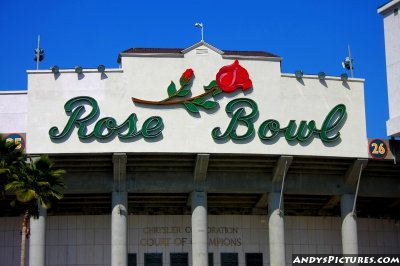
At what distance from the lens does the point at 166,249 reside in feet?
195

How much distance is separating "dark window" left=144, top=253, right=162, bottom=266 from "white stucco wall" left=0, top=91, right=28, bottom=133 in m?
13.3

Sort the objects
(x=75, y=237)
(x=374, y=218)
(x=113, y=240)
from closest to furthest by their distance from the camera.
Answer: (x=113, y=240)
(x=75, y=237)
(x=374, y=218)

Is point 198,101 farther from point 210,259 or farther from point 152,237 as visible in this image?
point 210,259

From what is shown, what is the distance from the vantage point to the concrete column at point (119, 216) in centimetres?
5278

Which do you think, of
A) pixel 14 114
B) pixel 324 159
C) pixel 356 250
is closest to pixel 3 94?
pixel 14 114

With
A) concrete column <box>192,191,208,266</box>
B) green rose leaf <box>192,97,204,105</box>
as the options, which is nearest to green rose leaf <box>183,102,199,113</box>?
green rose leaf <box>192,97,204,105</box>

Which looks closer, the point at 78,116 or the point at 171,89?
the point at 78,116

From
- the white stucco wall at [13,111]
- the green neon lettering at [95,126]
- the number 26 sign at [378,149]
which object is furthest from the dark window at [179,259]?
the number 26 sign at [378,149]

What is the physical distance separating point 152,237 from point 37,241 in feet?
32.5

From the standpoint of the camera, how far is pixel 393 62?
56.3 meters

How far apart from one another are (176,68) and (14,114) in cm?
1139

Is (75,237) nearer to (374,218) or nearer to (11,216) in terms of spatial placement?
(11,216)

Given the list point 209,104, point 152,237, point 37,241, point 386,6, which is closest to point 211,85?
point 209,104

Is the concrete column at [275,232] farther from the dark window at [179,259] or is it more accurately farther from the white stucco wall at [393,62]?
the white stucco wall at [393,62]
